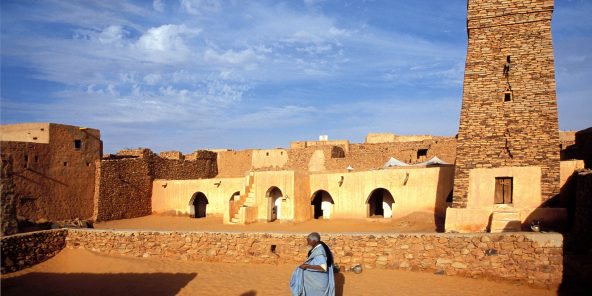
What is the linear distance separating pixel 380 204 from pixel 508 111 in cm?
1053

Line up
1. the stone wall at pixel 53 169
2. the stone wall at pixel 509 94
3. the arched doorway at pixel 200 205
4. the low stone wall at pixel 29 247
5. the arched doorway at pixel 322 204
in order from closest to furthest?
the low stone wall at pixel 29 247 → the stone wall at pixel 509 94 → the stone wall at pixel 53 169 → the arched doorway at pixel 322 204 → the arched doorway at pixel 200 205

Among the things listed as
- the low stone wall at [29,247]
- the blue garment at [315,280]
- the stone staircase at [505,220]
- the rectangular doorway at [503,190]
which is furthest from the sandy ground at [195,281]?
the rectangular doorway at [503,190]

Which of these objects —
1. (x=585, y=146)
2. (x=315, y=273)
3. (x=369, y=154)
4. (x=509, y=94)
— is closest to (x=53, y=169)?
(x=369, y=154)

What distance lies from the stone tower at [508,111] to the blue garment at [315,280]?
8073 millimetres

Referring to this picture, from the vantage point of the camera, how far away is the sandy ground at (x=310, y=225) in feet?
60.5

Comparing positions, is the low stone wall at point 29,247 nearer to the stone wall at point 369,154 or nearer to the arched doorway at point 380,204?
the arched doorway at point 380,204

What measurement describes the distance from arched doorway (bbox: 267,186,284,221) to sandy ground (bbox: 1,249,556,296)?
8.10 metres

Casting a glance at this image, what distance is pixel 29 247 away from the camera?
1433cm

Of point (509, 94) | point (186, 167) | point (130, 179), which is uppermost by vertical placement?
point (509, 94)

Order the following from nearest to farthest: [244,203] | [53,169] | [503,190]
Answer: [503,190] < [53,169] < [244,203]

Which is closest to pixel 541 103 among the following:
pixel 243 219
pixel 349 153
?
pixel 243 219

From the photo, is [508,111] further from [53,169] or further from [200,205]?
[53,169]

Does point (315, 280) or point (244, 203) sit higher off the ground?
point (244, 203)

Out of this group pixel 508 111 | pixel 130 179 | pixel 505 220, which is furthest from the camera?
pixel 130 179
